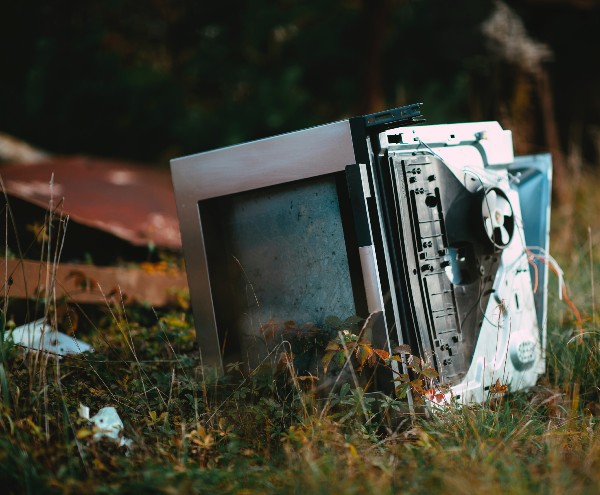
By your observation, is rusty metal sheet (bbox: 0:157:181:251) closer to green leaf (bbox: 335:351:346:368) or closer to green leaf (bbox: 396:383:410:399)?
green leaf (bbox: 335:351:346:368)

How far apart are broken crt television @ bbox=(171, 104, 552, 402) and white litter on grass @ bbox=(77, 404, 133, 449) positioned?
440mm

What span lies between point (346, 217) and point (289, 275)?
27 centimetres

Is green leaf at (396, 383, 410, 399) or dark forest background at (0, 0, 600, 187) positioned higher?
dark forest background at (0, 0, 600, 187)

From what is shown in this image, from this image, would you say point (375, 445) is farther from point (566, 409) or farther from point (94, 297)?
point (94, 297)

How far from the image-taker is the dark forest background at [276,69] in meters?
5.61

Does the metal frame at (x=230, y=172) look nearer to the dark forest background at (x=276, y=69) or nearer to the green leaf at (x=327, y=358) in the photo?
the green leaf at (x=327, y=358)

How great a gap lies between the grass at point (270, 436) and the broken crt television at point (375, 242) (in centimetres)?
15

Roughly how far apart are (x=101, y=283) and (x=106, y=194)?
1154mm

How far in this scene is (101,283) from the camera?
2.95 metres

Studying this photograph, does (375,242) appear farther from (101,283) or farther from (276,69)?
(276,69)

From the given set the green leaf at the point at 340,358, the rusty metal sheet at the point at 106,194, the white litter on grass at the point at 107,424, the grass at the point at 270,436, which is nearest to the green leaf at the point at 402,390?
the grass at the point at 270,436

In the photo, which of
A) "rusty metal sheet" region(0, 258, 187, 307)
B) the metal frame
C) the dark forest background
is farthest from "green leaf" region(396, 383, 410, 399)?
the dark forest background

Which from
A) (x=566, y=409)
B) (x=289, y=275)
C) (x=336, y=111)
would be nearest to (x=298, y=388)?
(x=289, y=275)

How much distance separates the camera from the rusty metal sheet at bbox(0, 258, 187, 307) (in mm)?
2686
